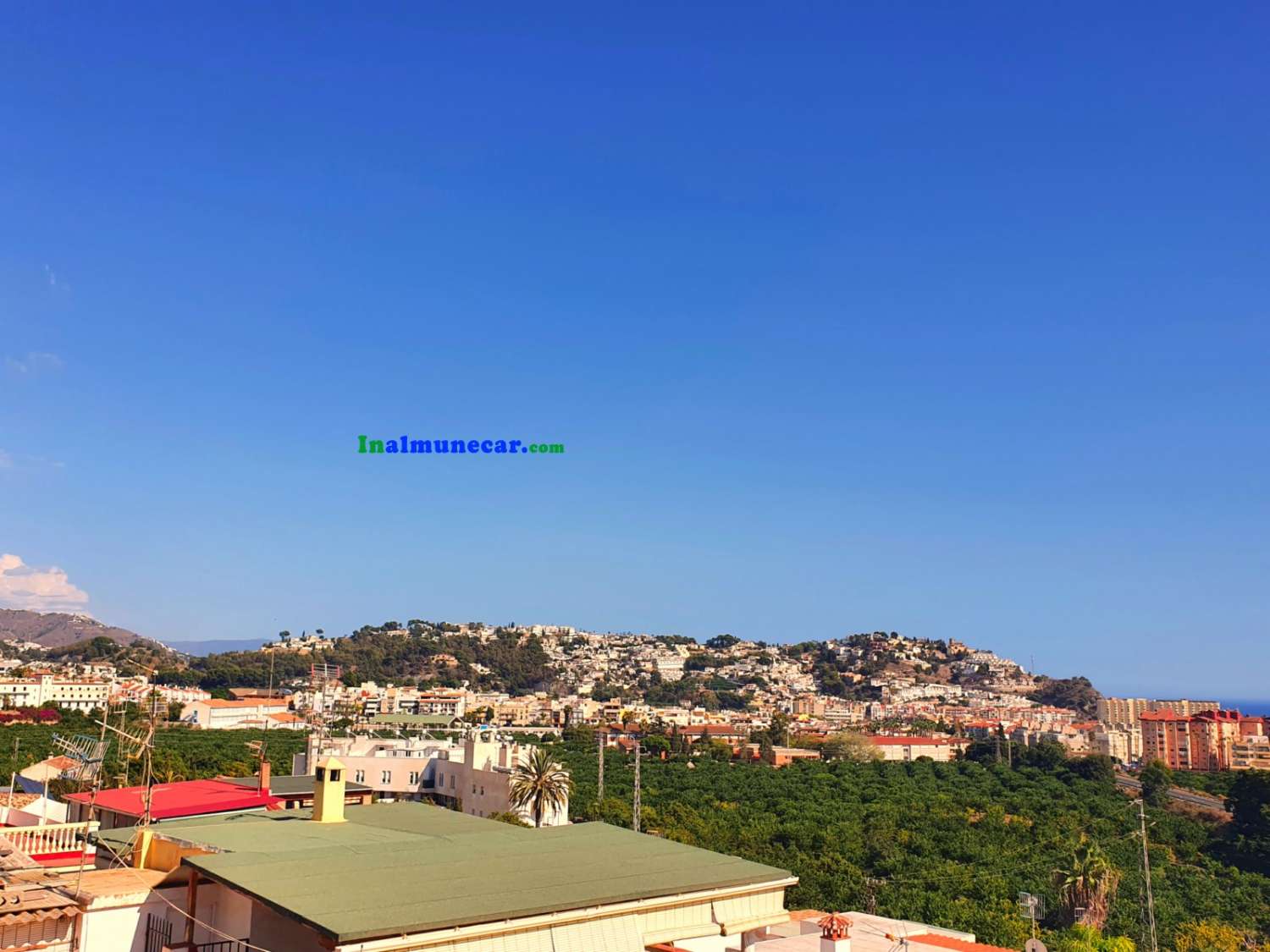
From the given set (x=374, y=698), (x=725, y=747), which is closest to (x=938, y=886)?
(x=725, y=747)

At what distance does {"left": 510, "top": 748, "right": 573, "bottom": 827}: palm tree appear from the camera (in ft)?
140

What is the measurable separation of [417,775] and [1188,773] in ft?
341

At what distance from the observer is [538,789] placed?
43.0 m

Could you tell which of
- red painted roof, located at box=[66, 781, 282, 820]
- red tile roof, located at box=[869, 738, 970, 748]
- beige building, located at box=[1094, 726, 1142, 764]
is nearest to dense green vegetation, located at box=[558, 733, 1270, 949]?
red painted roof, located at box=[66, 781, 282, 820]

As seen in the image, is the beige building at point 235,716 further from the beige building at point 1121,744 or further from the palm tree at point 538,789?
the beige building at point 1121,744

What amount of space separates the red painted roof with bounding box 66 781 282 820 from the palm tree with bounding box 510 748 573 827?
17.6 metres

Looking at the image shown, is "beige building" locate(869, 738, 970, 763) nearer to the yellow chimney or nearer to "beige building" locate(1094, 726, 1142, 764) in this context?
"beige building" locate(1094, 726, 1142, 764)

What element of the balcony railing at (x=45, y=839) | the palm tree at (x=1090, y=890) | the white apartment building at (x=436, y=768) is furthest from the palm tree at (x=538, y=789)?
the balcony railing at (x=45, y=839)

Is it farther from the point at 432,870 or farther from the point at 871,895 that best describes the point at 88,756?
the point at 871,895

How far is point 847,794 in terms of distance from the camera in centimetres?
8256

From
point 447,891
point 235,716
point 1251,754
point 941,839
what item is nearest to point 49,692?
point 235,716

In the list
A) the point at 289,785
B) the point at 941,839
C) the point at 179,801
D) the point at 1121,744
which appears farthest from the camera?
the point at 1121,744

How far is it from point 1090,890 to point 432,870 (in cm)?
3647

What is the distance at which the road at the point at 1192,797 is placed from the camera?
8956 centimetres
